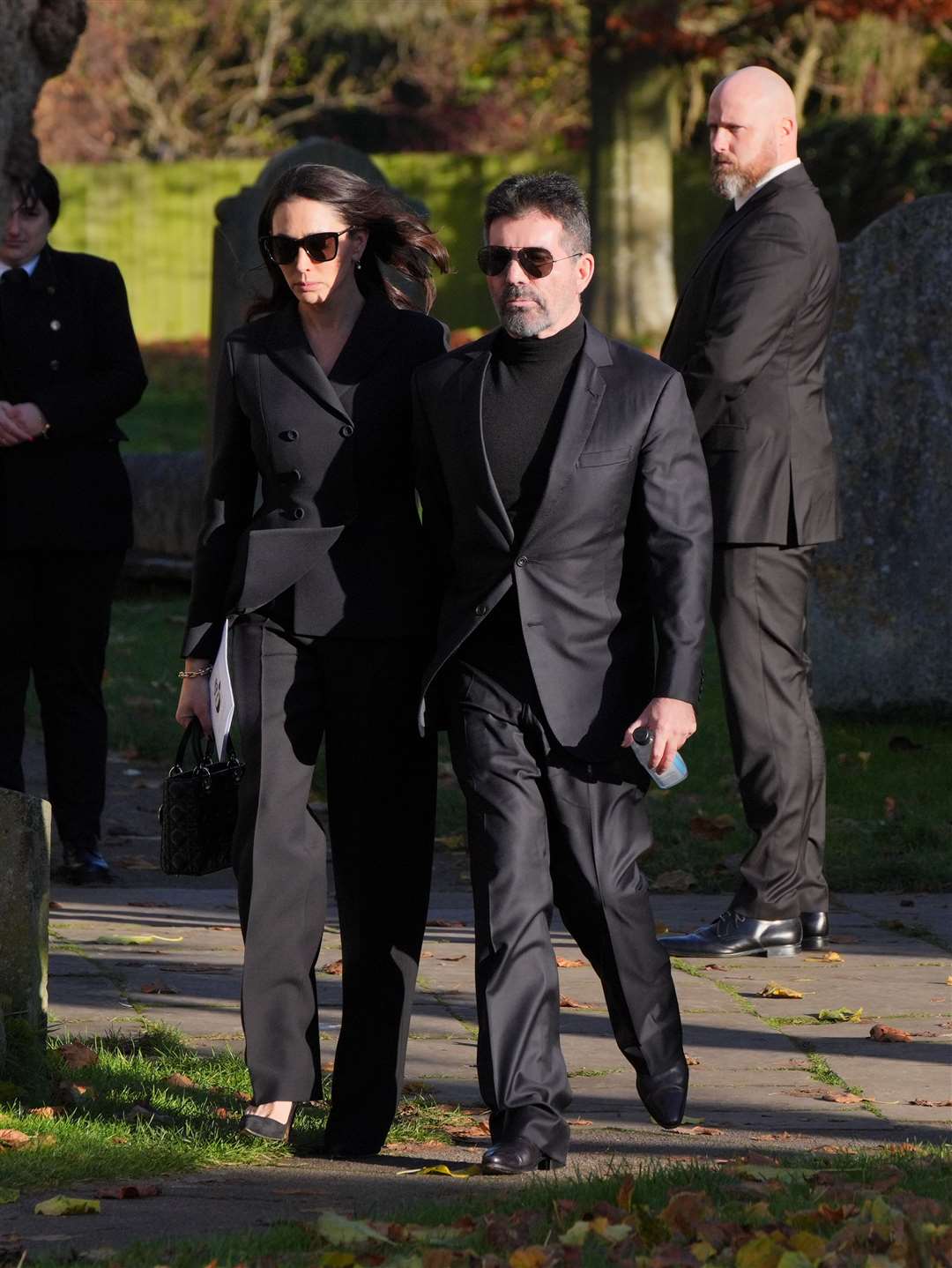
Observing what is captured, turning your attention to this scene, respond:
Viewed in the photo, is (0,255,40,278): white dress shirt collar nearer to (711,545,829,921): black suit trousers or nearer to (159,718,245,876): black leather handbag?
(711,545,829,921): black suit trousers

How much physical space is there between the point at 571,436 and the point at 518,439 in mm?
122

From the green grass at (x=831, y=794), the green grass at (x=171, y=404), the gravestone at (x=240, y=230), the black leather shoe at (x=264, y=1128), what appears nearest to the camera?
the black leather shoe at (x=264, y=1128)

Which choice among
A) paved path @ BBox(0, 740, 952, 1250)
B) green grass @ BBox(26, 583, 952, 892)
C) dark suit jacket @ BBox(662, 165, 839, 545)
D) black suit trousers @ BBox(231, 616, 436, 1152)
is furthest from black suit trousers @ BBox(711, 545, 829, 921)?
black suit trousers @ BBox(231, 616, 436, 1152)

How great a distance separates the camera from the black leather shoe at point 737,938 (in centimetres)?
620

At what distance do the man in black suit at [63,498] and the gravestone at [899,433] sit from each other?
11.6 feet

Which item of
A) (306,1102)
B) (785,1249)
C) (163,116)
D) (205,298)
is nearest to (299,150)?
(306,1102)

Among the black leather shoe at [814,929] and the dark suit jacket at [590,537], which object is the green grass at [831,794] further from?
the dark suit jacket at [590,537]

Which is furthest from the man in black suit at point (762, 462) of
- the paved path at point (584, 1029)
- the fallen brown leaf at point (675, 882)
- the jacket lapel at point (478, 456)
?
the jacket lapel at point (478, 456)

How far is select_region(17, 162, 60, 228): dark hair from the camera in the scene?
269 inches

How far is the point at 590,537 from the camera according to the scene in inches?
173

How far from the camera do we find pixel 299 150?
12336 mm

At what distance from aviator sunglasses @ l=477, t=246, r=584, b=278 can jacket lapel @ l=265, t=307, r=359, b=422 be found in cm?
41

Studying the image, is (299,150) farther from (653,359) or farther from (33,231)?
(653,359)

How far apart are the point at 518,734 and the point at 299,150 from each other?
28.0ft
